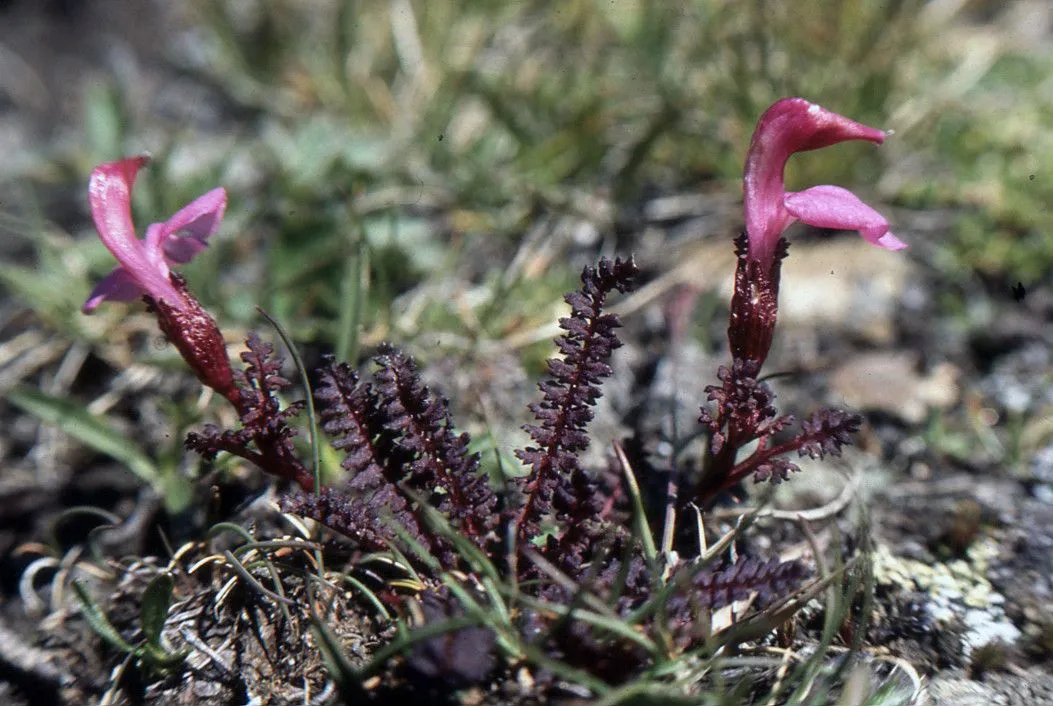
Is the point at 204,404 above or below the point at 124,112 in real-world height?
below

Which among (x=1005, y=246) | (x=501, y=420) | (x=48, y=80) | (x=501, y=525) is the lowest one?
(x=501, y=525)

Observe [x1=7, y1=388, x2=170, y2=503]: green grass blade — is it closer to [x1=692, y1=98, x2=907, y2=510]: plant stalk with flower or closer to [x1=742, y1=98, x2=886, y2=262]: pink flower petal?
[x1=692, y1=98, x2=907, y2=510]: plant stalk with flower

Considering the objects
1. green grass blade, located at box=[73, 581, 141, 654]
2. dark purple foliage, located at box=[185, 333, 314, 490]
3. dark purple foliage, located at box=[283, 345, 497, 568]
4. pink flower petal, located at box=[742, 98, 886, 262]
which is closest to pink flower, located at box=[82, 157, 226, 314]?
dark purple foliage, located at box=[185, 333, 314, 490]

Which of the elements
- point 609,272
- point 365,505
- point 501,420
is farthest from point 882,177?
point 365,505

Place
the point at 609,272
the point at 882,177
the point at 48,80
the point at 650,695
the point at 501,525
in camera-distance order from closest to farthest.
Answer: the point at 650,695 < the point at 609,272 < the point at 501,525 < the point at 882,177 < the point at 48,80

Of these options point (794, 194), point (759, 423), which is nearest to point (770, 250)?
point (794, 194)

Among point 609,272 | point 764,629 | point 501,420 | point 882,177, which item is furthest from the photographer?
point 882,177

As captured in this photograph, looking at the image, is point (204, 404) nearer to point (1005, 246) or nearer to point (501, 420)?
point (501, 420)
